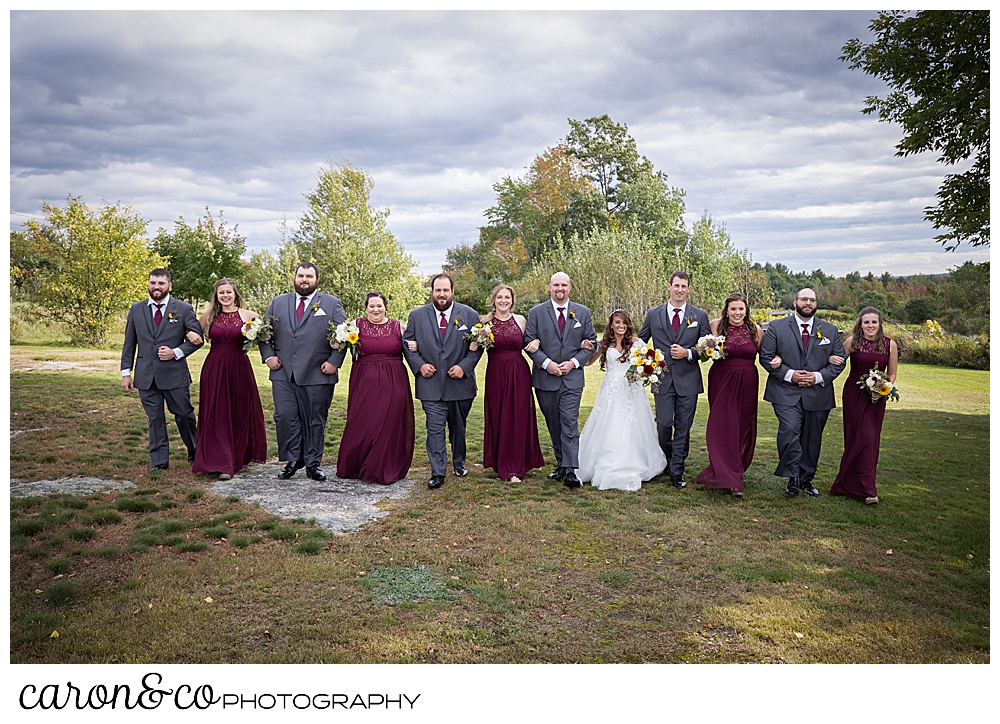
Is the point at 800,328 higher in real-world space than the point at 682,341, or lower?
higher

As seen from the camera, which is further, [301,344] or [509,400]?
[509,400]

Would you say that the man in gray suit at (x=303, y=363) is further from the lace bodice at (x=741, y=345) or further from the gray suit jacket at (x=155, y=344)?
the lace bodice at (x=741, y=345)

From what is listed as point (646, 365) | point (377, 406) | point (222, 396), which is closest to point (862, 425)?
point (646, 365)

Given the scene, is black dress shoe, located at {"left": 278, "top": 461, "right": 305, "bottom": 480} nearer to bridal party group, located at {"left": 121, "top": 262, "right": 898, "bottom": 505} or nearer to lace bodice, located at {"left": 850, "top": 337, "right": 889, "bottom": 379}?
bridal party group, located at {"left": 121, "top": 262, "right": 898, "bottom": 505}

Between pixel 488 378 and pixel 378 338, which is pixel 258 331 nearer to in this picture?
pixel 378 338

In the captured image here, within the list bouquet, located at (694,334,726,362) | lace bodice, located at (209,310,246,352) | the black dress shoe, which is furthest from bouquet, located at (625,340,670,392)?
lace bodice, located at (209,310,246,352)

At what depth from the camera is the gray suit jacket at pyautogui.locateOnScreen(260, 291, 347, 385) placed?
6703 mm

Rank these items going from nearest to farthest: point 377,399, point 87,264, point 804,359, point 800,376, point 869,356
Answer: point 869,356, point 800,376, point 804,359, point 377,399, point 87,264

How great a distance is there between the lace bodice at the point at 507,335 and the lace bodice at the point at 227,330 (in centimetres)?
254

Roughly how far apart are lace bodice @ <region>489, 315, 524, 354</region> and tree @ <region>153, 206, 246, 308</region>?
67.8 ft

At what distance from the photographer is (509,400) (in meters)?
6.88

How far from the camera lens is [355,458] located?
6.80 metres

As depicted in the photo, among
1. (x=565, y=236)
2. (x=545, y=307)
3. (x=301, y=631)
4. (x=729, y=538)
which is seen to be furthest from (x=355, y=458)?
(x=565, y=236)

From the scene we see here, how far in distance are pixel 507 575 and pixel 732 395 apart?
10.3 ft
